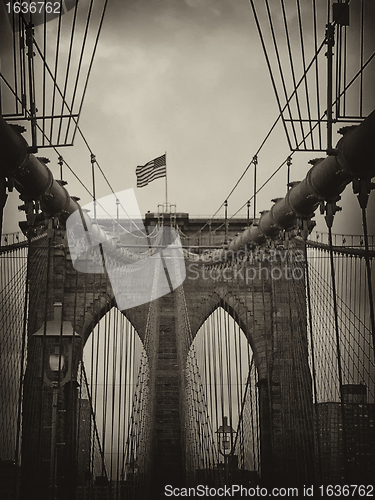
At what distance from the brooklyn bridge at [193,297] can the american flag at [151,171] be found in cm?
6

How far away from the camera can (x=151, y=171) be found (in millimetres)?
18062

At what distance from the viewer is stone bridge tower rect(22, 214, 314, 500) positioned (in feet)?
27.4

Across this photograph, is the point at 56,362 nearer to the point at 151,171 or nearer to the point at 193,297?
the point at 151,171

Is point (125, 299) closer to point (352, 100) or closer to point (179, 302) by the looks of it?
point (179, 302)

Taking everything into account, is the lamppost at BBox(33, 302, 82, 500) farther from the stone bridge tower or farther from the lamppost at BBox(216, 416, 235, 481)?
the lamppost at BBox(216, 416, 235, 481)

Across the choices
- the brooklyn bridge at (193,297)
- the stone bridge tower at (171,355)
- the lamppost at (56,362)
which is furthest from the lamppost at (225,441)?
the lamppost at (56,362)

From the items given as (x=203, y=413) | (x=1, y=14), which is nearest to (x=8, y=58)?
(x=1, y=14)

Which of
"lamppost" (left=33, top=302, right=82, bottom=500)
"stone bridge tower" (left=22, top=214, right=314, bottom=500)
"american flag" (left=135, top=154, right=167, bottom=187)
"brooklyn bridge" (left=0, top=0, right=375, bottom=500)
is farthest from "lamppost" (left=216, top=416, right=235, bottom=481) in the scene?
"american flag" (left=135, top=154, right=167, bottom=187)

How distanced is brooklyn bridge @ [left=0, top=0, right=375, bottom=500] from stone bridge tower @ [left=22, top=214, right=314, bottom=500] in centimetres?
5

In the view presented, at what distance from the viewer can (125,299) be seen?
18438 mm

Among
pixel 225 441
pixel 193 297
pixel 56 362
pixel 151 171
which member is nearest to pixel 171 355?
pixel 225 441

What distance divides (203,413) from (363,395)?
3957 mm

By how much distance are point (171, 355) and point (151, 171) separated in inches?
259

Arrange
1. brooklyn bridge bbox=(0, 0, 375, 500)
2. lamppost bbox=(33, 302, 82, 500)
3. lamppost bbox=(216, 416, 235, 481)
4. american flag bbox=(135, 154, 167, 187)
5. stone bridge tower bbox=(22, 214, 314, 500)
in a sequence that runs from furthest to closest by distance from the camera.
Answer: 1. american flag bbox=(135, 154, 167, 187)
2. lamppost bbox=(216, 416, 235, 481)
3. stone bridge tower bbox=(22, 214, 314, 500)
4. lamppost bbox=(33, 302, 82, 500)
5. brooklyn bridge bbox=(0, 0, 375, 500)
